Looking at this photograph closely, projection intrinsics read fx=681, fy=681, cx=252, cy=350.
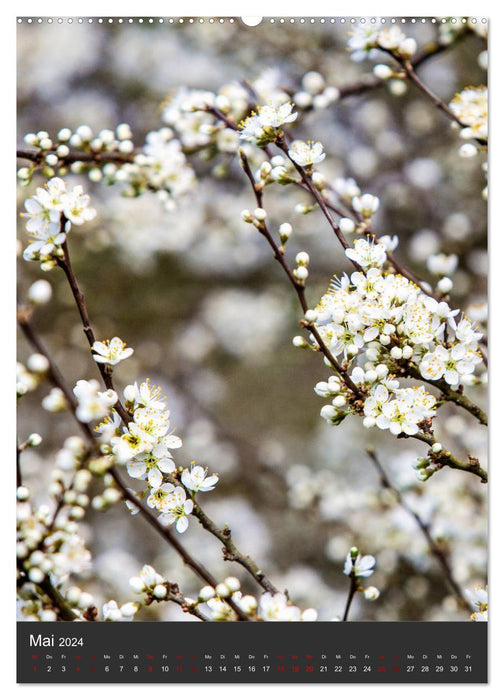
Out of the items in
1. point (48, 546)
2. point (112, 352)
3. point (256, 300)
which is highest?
point (256, 300)

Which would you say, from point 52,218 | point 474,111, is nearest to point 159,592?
point 52,218

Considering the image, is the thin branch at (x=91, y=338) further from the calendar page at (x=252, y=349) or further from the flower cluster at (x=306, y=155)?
the flower cluster at (x=306, y=155)

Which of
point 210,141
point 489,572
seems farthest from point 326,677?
point 210,141

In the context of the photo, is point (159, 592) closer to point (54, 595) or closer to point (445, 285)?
point (54, 595)

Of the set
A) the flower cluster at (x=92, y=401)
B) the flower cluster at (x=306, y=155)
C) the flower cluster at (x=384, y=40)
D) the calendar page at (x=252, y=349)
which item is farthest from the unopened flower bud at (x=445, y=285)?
the flower cluster at (x=92, y=401)

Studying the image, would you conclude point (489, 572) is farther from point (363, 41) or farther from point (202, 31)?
point (202, 31)

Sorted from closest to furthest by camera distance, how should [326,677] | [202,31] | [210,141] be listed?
[326,677] → [210,141] → [202,31]

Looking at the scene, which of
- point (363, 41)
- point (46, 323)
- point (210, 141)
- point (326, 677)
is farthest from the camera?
point (46, 323)
